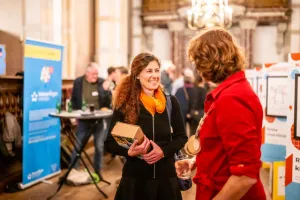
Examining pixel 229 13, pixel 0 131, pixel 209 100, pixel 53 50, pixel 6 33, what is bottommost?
pixel 0 131

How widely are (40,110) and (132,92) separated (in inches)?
103

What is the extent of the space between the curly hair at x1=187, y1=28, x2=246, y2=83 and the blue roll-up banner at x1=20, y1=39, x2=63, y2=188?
3243 millimetres

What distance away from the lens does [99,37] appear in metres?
8.98

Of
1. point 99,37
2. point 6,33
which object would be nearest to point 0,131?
point 6,33

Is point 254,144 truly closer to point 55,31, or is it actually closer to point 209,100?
point 209,100

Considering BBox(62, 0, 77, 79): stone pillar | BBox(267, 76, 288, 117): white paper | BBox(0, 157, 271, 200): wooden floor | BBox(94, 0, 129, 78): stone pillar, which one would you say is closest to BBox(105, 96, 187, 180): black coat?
BBox(0, 157, 271, 200): wooden floor

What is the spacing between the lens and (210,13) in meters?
6.81

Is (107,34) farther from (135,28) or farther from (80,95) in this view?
(80,95)

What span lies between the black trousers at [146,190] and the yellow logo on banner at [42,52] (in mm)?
2594

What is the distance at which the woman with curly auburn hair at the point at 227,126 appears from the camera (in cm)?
124

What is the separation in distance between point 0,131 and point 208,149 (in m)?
3.36

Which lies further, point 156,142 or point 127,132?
point 156,142

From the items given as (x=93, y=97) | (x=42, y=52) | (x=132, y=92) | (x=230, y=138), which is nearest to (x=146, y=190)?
(x=132, y=92)

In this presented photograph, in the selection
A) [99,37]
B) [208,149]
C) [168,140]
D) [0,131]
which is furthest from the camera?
[99,37]
